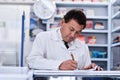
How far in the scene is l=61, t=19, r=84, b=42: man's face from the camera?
224 cm

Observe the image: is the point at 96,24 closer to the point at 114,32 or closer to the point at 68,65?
the point at 114,32

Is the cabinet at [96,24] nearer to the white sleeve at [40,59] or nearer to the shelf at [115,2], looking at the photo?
the shelf at [115,2]

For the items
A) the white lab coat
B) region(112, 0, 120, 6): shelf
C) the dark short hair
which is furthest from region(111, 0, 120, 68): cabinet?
the dark short hair

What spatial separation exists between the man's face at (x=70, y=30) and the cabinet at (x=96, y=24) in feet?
9.61

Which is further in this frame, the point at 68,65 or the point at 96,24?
the point at 96,24

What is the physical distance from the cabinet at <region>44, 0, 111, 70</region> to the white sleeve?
9.67 feet

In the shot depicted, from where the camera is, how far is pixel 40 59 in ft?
6.75

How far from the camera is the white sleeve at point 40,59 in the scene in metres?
1.87

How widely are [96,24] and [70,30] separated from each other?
312 centimetres

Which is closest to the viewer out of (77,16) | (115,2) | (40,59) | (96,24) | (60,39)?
(40,59)

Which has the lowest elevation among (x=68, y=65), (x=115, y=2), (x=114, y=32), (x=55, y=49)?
(x=68, y=65)

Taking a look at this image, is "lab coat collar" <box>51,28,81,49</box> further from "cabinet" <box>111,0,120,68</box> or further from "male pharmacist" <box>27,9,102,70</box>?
"cabinet" <box>111,0,120,68</box>

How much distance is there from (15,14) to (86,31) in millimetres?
1435

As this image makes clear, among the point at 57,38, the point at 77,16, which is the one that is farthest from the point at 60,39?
the point at 77,16
